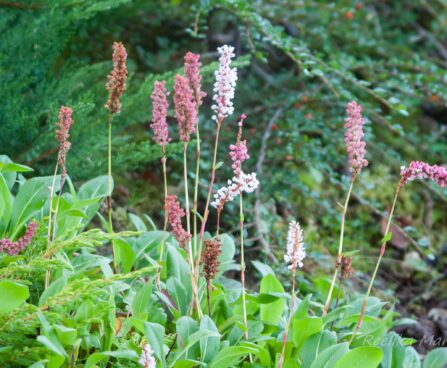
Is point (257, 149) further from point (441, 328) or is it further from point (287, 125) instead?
point (441, 328)

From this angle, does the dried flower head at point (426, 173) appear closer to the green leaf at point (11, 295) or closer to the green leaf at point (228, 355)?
the green leaf at point (228, 355)

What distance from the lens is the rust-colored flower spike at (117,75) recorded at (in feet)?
7.66

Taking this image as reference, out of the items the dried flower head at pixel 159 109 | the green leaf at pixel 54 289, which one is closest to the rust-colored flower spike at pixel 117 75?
the dried flower head at pixel 159 109

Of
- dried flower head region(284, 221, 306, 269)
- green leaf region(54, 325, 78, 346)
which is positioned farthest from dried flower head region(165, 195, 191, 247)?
green leaf region(54, 325, 78, 346)

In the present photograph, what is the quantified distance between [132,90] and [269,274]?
1772 mm

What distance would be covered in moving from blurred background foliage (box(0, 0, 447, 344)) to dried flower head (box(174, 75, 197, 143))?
877 mm

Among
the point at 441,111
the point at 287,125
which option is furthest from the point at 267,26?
the point at 441,111

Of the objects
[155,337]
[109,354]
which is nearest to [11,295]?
[109,354]

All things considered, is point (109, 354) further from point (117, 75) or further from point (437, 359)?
point (437, 359)

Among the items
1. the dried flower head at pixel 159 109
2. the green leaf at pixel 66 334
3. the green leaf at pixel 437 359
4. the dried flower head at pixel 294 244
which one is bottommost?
the green leaf at pixel 437 359

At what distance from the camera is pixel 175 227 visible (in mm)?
2453

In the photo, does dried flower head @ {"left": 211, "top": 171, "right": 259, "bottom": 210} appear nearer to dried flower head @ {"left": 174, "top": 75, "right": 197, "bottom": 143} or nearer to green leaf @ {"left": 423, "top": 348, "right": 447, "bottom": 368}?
dried flower head @ {"left": 174, "top": 75, "right": 197, "bottom": 143}

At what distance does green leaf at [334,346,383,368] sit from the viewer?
7.63 ft

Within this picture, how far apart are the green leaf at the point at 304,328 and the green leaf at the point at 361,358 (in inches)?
8.1
